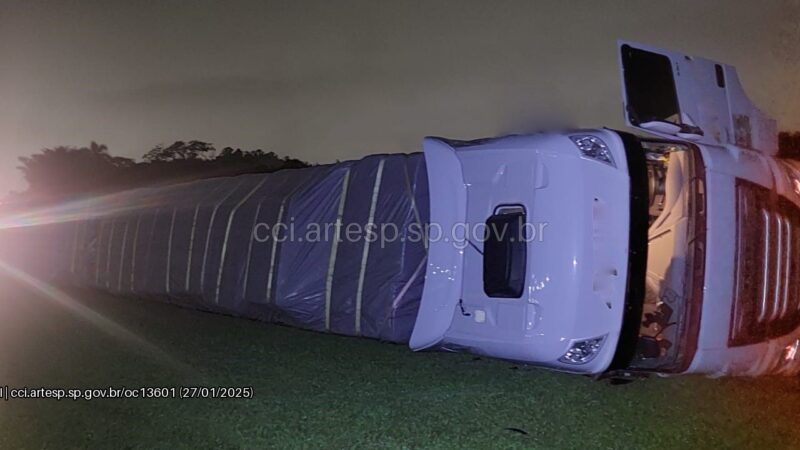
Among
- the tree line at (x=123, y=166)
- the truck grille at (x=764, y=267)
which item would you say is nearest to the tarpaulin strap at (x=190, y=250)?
the truck grille at (x=764, y=267)

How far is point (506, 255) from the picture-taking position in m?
5.10

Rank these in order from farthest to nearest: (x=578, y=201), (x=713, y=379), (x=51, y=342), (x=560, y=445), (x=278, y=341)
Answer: (x=51, y=342)
(x=278, y=341)
(x=713, y=379)
(x=578, y=201)
(x=560, y=445)

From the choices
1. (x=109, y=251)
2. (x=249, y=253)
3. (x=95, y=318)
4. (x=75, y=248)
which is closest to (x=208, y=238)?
(x=249, y=253)

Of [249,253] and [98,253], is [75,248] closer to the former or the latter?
[98,253]

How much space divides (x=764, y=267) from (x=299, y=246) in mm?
4294

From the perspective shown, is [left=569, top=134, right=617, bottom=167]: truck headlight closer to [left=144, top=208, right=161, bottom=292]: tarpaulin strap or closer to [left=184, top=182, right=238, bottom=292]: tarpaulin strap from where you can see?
[left=184, top=182, right=238, bottom=292]: tarpaulin strap

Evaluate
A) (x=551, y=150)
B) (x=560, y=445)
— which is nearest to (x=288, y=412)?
(x=560, y=445)

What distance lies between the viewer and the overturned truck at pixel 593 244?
16.0 ft

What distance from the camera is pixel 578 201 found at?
4.89 m

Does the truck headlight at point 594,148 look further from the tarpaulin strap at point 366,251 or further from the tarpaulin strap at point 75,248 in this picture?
the tarpaulin strap at point 75,248

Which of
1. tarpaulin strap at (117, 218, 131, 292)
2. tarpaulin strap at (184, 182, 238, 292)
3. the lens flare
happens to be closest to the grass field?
the lens flare

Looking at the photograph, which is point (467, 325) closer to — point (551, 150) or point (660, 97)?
point (551, 150)

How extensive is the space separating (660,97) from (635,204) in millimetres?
1367

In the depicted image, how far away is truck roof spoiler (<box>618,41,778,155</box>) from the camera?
5695 mm
